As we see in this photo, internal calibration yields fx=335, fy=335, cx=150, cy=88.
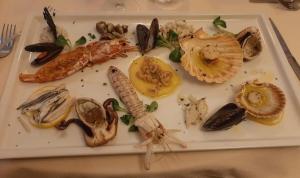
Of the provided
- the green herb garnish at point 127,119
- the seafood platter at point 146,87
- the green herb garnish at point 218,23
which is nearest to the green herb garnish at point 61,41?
the seafood platter at point 146,87

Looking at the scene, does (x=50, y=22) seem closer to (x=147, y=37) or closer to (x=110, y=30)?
(x=110, y=30)

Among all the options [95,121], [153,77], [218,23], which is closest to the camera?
[95,121]

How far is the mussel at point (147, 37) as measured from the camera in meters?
0.91

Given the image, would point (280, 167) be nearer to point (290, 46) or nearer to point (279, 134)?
point (279, 134)

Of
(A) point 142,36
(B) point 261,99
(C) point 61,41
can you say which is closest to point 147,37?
(A) point 142,36

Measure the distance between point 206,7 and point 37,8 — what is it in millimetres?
536

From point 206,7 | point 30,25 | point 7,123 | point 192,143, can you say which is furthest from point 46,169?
Answer: point 206,7

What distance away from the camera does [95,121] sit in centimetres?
74

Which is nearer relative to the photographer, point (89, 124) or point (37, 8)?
point (89, 124)

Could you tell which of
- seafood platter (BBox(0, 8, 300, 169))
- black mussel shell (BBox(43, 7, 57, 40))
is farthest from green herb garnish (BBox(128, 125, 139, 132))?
black mussel shell (BBox(43, 7, 57, 40))

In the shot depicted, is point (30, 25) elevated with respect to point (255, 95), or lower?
elevated

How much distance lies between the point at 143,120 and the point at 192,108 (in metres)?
0.13

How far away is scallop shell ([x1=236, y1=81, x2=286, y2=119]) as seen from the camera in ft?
2.54

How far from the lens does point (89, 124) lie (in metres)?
0.74
